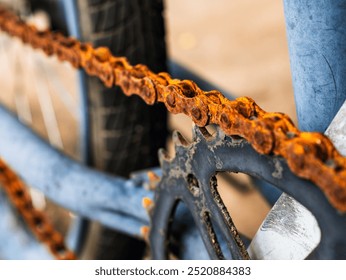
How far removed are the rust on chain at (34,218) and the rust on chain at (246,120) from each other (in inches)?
14.0

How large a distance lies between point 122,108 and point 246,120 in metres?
0.59

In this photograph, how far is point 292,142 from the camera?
0.39m

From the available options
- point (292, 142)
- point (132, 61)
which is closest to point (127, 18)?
point (132, 61)

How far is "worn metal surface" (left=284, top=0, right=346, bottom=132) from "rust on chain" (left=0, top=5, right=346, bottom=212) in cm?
7

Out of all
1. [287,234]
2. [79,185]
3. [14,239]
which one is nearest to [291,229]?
[287,234]

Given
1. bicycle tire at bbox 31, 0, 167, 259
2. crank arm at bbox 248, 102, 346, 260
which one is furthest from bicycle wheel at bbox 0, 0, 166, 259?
crank arm at bbox 248, 102, 346, 260

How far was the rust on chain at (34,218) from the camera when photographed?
3.10ft

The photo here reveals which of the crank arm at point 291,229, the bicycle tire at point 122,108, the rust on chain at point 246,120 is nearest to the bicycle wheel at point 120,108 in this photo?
the bicycle tire at point 122,108

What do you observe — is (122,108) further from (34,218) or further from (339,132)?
(339,132)

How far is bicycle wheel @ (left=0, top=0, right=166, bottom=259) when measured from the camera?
918mm

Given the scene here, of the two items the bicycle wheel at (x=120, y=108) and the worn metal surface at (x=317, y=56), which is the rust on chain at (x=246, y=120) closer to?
the worn metal surface at (x=317, y=56)

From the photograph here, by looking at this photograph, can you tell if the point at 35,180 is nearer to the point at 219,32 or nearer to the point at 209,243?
the point at 209,243

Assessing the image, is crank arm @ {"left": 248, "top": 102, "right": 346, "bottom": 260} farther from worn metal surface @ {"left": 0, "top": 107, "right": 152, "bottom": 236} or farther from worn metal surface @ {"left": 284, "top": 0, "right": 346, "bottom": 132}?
worn metal surface @ {"left": 0, "top": 107, "right": 152, "bottom": 236}

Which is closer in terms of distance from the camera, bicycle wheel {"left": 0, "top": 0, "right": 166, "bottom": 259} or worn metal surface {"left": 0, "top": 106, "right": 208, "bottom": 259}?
worn metal surface {"left": 0, "top": 106, "right": 208, "bottom": 259}
